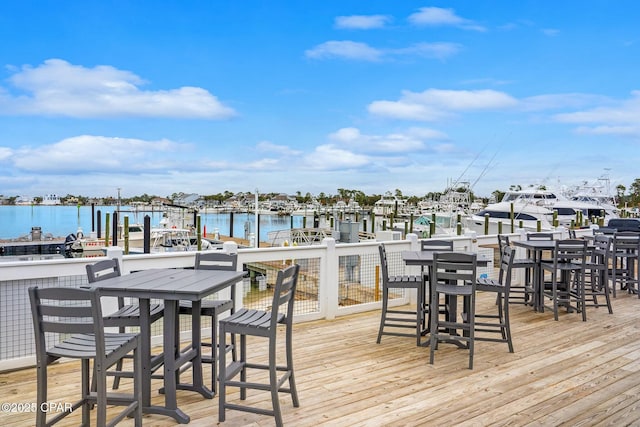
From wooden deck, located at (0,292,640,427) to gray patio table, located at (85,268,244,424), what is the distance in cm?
10

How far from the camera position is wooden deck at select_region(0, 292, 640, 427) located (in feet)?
10.2

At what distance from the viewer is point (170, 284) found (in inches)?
122

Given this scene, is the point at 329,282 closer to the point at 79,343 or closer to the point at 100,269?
the point at 100,269

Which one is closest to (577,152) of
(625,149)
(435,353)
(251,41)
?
(625,149)

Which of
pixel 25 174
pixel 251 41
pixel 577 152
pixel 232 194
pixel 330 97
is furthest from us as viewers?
pixel 232 194

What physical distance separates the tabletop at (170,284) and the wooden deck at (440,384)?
2.98 ft

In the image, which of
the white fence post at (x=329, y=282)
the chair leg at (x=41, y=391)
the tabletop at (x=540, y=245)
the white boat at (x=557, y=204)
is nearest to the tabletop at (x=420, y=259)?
the white fence post at (x=329, y=282)

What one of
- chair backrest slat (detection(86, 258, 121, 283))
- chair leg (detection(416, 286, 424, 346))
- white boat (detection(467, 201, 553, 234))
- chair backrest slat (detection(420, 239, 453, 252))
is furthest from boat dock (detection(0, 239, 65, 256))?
chair leg (detection(416, 286, 424, 346))

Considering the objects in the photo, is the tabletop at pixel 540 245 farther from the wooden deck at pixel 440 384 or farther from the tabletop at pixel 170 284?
the tabletop at pixel 170 284

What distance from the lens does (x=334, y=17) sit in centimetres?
1398

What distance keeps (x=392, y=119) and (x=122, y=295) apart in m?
19.6

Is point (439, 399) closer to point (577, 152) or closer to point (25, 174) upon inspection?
point (577, 152)

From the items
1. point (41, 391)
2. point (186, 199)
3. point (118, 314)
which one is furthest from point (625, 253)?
point (186, 199)

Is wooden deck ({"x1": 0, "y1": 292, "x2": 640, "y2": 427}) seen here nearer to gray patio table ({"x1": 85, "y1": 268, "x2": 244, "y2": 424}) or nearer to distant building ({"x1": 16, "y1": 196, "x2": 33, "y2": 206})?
gray patio table ({"x1": 85, "y1": 268, "x2": 244, "y2": 424})
